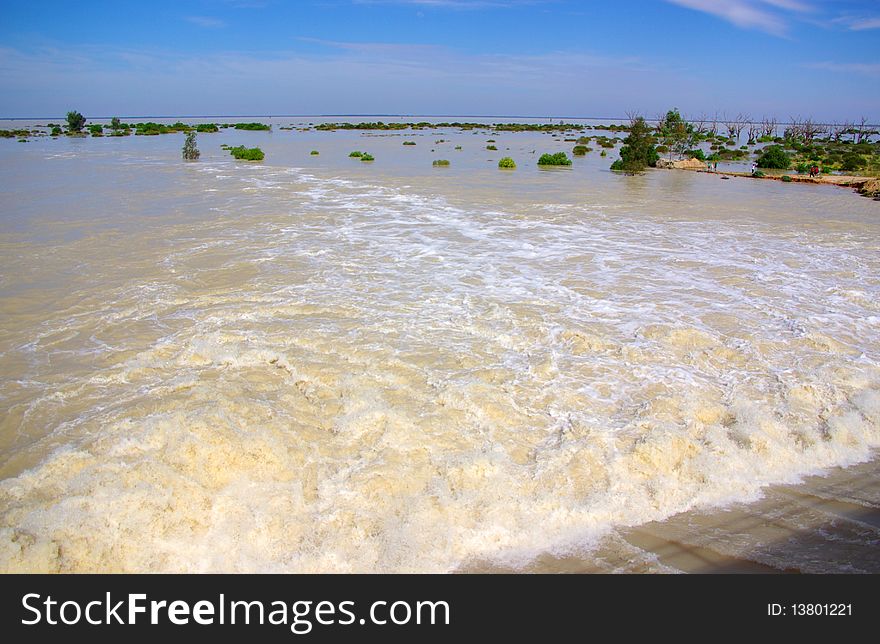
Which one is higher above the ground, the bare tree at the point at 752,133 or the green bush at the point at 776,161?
the bare tree at the point at 752,133

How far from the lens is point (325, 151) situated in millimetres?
36750

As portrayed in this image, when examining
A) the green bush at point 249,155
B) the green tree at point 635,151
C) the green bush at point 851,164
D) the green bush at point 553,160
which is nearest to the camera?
the green tree at point 635,151

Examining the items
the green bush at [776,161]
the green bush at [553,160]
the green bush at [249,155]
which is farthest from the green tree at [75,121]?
the green bush at [776,161]

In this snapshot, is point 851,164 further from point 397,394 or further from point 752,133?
point 752,133

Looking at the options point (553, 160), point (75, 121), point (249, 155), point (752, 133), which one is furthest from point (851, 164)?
point (75, 121)

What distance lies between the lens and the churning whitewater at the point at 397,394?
3.73m

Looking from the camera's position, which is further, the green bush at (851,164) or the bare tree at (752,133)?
the bare tree at (752,133)

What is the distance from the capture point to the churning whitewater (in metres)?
3.73

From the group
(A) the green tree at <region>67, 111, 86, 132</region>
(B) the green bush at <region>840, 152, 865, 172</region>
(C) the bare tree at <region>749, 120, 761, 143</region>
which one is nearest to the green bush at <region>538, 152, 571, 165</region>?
(B) the green bush at <region>840, 152, 865, 172</region>

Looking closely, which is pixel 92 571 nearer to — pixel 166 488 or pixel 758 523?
pixel 166 488

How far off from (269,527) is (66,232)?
11.3 metres

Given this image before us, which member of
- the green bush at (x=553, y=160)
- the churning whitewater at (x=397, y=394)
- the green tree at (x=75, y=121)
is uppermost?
the green tree at (x=75, y=121)

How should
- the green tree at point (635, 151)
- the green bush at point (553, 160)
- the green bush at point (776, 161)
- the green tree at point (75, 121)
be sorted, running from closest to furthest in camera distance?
1. the green tree at point (635, 151)
2. the green bush at point (553, 160)
3. the green bush at point (776, 161)
4. the green tree at point (75, 121)

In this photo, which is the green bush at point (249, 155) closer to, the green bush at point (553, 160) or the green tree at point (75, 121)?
the green bush at point (553, 160)
